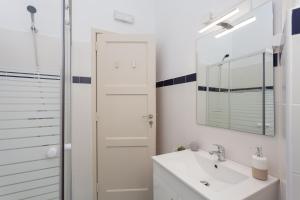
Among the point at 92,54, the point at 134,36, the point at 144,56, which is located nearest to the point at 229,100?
the point at 144,56

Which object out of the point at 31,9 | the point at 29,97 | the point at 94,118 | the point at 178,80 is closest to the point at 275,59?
the point at 178,80

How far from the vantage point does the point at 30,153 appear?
4.69ft

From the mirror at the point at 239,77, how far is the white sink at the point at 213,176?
25 centimetres

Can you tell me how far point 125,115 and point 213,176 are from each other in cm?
103

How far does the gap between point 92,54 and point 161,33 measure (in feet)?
2.73

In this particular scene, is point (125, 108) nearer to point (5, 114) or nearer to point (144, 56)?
point (144, 56)

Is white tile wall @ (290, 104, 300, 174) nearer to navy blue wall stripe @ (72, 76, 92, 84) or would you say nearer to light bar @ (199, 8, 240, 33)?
light bar @ (199, 8, 240, 33)

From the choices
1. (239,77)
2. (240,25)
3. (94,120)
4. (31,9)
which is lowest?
(94,120)

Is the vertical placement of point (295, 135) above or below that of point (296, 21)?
below

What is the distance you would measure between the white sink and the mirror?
25 centimetres

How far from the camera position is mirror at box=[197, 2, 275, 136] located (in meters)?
0.97

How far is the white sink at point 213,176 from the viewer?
30.6 inches

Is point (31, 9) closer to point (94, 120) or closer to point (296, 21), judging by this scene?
point (94, 120)

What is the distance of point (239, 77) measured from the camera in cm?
113
